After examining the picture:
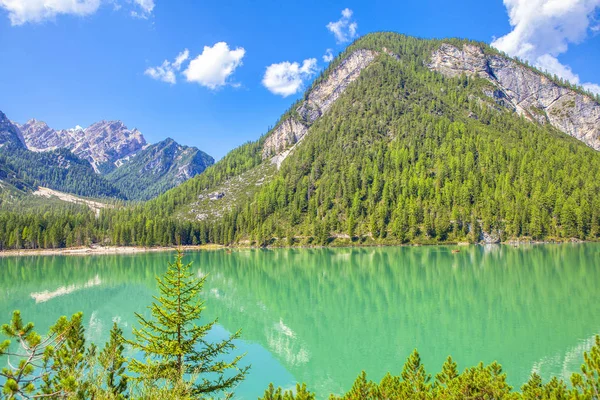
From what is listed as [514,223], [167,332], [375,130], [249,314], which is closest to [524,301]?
[249,314]

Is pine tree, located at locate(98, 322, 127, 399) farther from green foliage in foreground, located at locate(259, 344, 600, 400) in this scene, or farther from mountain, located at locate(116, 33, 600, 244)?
mountain, located at locate(116, 33, 600, 244)

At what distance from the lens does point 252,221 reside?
15525cm

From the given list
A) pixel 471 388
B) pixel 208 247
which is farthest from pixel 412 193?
pixel 471 388

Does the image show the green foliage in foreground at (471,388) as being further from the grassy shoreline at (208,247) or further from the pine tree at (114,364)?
the grassy shoreline at (208,247)

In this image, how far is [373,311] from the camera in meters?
36.3

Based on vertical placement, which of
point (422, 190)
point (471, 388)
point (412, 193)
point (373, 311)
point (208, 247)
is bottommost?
point (373, 311)

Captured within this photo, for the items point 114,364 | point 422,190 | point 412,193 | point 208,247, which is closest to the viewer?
point 114,364

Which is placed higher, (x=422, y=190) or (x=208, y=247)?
(x=422, y=190)

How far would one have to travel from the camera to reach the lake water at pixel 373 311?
23.1m

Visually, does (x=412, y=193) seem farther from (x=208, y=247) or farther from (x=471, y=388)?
(x=471, y=388)

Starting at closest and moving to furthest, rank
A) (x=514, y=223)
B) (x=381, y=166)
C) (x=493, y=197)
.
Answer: (x=514, y=223) → (x=493, y=197) → (x=381, y=166)

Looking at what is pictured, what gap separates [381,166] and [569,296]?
133 metres

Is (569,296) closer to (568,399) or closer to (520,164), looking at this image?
(568,399)

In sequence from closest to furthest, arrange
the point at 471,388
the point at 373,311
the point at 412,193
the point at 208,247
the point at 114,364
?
the point at 471,388 → the point at 114,364 → the point at 373,311 → the point at 412,193 → the point at 208,247
